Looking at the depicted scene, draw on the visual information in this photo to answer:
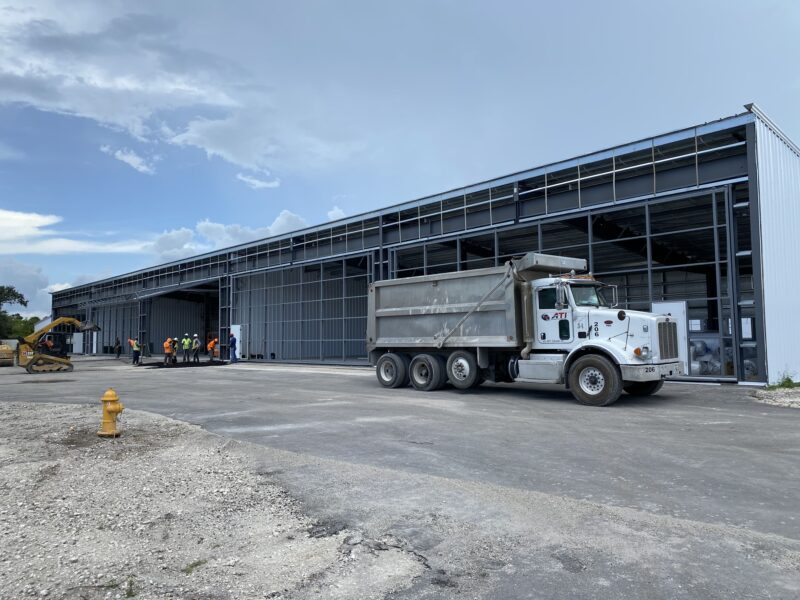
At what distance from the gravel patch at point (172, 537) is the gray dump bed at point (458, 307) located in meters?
8.07

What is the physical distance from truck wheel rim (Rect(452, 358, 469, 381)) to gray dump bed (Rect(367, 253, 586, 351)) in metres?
0.44

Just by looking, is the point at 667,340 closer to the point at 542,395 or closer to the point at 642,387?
the point at 642,387

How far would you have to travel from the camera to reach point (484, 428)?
373 inches

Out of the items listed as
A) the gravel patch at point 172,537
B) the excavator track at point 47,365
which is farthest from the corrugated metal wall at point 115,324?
the gravel patch at point 172,537

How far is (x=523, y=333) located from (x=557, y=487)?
8.07 meters

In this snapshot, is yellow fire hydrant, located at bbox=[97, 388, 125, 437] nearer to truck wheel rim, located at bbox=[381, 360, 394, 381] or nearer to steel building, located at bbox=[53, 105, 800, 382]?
truck wheel rim, located at bbox=[381, 360, 394, 381]

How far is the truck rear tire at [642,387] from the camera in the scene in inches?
536

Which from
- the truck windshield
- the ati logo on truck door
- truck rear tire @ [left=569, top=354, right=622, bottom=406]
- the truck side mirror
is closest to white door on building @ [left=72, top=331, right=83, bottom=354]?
the ati logo on truck door

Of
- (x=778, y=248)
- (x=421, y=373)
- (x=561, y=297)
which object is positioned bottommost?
(x=421, y=373)

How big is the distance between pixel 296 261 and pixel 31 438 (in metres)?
23.7

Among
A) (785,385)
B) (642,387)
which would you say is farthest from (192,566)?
(785,385)

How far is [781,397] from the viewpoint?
521 inches

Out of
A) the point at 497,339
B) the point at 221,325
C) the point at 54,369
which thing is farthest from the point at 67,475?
the point at 221,325

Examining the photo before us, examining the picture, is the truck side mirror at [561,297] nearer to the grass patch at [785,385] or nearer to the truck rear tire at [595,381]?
the truck rear tire at [595,381]
